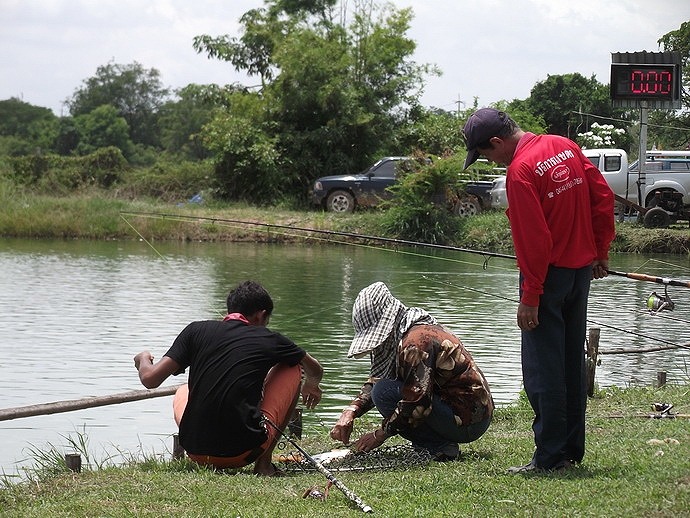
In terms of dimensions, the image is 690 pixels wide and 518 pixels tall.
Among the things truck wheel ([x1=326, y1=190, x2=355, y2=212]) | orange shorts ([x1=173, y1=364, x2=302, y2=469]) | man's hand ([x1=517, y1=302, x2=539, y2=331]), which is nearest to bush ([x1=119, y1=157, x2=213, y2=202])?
truck wheel ([x1=326, y1=190, x2=355, y2=212])

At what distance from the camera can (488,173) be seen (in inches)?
1212

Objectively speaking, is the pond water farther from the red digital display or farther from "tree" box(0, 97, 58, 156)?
"tree" box(0, 97, 58, 156)

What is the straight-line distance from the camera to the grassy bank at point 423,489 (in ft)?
15.4

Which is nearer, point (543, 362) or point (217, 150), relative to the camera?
point (543, 362)

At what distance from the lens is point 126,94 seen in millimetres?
84562

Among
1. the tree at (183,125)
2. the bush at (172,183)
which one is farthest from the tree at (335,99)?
the tree at (183,125)

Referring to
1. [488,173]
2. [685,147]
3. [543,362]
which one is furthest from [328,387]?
[685,147]

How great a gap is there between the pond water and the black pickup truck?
2984 mm

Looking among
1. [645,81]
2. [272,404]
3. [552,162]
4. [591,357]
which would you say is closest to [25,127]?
[645,81]

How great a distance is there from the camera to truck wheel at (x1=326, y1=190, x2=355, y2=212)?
30.3 meters

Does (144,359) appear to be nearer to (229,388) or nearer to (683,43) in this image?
(229,388)

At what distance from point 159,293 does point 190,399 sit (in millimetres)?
12193

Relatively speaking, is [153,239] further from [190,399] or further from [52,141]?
[52,141]

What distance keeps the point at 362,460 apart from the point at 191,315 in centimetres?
951
